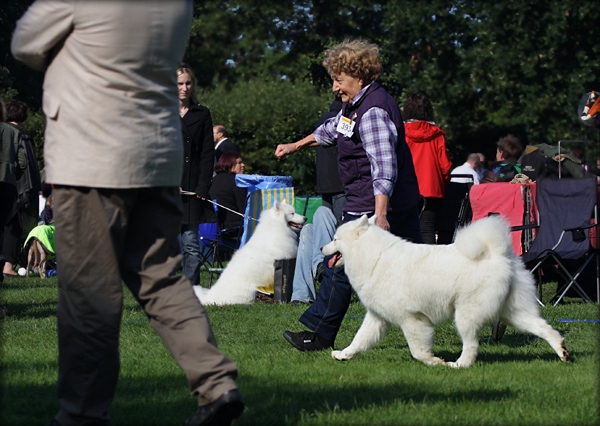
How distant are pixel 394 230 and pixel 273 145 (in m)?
13.1

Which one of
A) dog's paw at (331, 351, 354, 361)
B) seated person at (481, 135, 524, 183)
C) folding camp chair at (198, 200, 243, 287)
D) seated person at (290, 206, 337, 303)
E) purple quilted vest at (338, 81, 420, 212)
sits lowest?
folding camp chair at (198, 200, 243, 287)

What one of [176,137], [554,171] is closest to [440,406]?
[176,137]

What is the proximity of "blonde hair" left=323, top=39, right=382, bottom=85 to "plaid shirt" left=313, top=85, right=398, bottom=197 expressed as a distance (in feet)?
0.84

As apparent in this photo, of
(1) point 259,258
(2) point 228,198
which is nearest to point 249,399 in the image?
(1) point 259,258

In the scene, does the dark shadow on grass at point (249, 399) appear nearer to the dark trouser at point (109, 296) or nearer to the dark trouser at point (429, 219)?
the dark trouser at point (109, 296)

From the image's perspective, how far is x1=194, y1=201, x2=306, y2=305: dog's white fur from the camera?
8.30 m

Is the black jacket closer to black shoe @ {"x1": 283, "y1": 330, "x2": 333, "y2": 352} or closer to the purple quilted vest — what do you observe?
black shoe @ {"x1": 283, "y1": 330, "x2": 333, "y2": 352}

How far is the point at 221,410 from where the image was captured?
286cm

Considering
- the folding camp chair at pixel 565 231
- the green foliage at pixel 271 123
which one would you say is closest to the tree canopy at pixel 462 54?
the green foliage at pixel 271 123

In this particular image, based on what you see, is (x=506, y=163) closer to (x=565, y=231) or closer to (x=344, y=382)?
(x=565, y=231)

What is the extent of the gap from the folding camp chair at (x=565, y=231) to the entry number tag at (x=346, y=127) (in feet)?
12.5

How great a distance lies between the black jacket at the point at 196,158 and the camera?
7.61 meters

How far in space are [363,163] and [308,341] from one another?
1.20 m

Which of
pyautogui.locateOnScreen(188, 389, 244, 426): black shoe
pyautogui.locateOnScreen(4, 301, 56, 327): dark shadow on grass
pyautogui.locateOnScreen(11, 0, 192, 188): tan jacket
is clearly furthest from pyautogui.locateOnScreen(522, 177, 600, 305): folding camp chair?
pyautogui.locateOnScreen(11, 0, 192, 188): tan jacket
